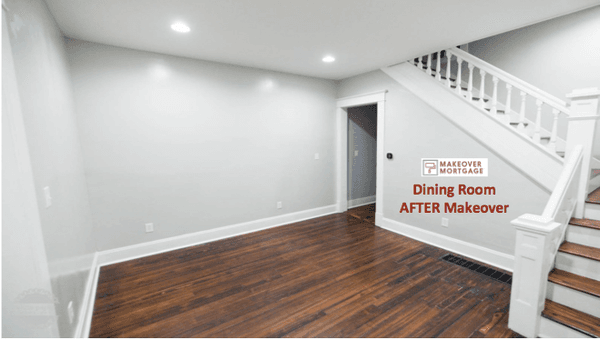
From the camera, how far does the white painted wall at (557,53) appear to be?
296 centimetres

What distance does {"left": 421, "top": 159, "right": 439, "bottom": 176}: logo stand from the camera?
3.48 metres

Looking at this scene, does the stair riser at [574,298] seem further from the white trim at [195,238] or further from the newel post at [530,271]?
the white trim at [195,238]

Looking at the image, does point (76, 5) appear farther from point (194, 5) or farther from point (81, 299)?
point (81, 299)

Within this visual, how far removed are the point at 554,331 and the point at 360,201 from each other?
Answer: 3874mm

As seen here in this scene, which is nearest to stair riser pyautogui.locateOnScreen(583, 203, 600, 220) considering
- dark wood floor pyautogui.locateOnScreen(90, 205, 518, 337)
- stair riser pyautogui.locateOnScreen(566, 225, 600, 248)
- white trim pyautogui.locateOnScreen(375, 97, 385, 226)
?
stair riser pyautogui.locateOnScreen(566, 225, 600, 248)

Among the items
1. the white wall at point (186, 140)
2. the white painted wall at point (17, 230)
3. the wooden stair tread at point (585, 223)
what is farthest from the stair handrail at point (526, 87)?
the white painted wall at point (17, 230)

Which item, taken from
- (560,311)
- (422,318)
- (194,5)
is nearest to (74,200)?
(194,5)

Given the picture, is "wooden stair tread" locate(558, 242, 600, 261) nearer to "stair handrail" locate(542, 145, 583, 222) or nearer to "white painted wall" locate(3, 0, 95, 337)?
"stair handrail" locate(542, 145, 583, 222)

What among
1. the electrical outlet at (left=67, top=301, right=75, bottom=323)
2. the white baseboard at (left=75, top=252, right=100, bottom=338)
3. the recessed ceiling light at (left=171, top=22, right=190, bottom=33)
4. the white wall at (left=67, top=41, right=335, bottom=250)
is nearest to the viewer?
the electrical outlet at (left=67, top=301, right=75, bottom=323)

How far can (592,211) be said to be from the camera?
2297 mm

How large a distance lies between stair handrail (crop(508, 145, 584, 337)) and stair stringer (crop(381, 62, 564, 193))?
69cm

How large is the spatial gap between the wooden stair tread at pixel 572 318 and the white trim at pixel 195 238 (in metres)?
3.28

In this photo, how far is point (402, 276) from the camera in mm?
2713

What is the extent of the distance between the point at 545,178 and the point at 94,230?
195 inches
